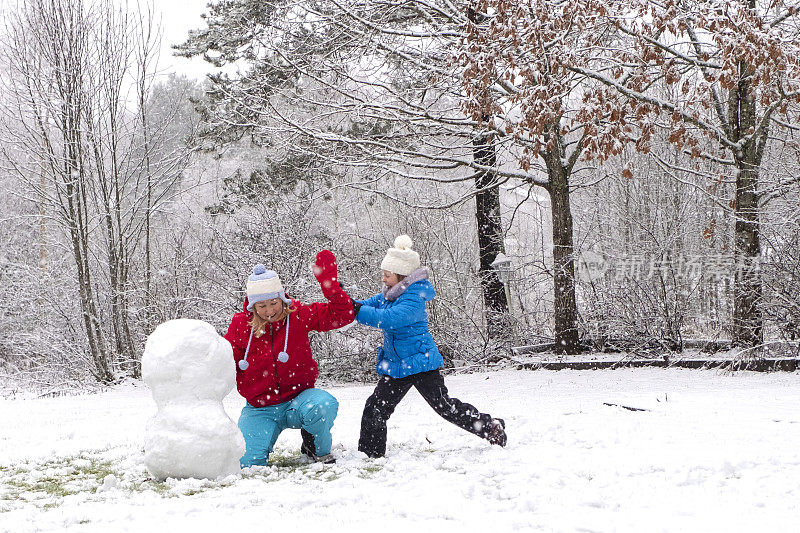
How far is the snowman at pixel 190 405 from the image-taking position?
388 centimetres

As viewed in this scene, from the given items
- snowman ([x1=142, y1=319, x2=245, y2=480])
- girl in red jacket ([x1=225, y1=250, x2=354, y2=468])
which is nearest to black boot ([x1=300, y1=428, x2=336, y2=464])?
girl in red jacket ([x1=225, y1=250, x2=354, y2=468])

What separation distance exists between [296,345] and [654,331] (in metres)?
7.26

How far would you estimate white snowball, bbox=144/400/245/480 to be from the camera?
3.87 metres

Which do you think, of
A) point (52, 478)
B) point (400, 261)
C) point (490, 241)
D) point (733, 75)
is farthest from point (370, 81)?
point (52, 478)

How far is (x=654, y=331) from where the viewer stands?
1032 cm

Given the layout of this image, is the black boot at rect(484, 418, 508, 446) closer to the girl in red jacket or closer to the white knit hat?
the girl in red jacket

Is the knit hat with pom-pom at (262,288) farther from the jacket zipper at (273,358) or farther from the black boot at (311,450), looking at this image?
the black boot at (311,450)

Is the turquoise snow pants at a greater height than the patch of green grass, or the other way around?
the turquoise snow pants

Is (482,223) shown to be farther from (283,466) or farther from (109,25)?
(283,466)

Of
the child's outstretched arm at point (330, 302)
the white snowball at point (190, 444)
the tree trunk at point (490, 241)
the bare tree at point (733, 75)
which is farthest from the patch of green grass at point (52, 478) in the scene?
the tree trunk at point (490, 241)

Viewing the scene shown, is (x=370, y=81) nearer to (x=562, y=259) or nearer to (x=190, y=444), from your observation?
(x=562, y=259)

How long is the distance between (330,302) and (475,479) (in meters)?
1.44

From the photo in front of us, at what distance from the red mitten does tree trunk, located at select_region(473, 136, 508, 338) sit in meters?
6.68

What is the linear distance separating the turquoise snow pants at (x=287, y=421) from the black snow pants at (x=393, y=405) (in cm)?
24
